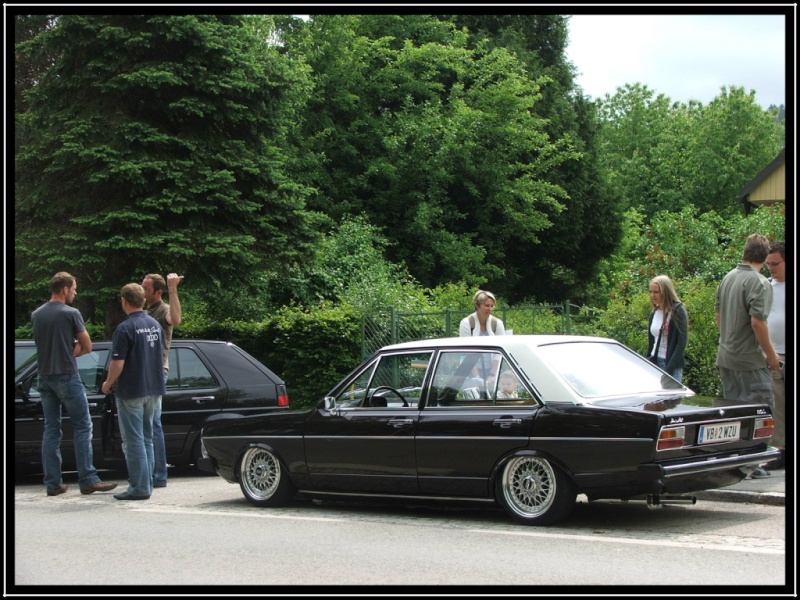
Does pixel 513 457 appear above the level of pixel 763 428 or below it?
below

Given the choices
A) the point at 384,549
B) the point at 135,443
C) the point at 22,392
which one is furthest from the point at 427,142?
the point at 384,549

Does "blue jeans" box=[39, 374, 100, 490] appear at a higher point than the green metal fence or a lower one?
lower

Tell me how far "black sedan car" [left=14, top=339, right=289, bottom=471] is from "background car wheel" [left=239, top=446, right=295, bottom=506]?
7.89 feet

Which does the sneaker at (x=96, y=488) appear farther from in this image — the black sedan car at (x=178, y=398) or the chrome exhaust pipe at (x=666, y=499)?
the chrome exhaust pipe at (x=666, y=499)

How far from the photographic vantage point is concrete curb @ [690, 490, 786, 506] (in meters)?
8.80

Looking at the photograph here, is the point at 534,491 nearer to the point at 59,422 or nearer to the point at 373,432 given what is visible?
the point at 373,432

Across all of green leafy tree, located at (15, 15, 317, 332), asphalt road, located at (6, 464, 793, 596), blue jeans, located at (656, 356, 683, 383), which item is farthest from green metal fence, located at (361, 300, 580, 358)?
asphalt road, located at (6, 464, 793, 596)

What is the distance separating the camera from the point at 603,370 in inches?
336

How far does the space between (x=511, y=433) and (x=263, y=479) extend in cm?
278

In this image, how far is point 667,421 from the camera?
24.6ft

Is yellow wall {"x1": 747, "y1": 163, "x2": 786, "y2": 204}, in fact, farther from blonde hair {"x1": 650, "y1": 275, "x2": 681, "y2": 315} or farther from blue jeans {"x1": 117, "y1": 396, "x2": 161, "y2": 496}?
blue jeans {"x1": 117, "y1": 396, "x2": 161, "y2": 496}

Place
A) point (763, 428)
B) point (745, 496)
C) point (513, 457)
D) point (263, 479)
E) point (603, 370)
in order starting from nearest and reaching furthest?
point (513, 457) < point (763, 428) < point (603, 370) < point (745, 496) < point (263, 479)

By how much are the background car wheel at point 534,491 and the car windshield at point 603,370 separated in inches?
26.4
